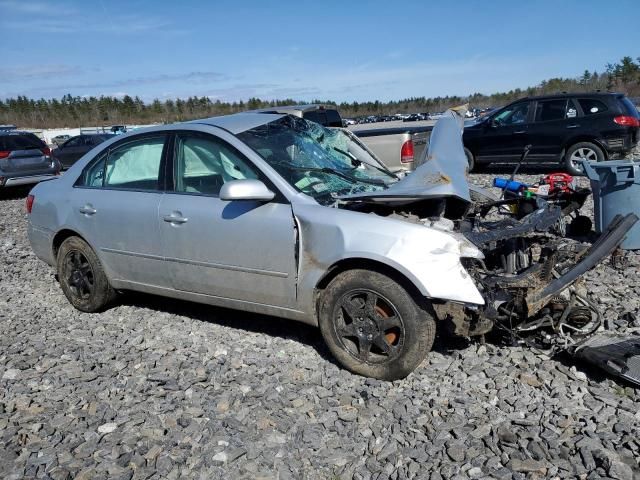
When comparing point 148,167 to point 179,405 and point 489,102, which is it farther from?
point 489,102

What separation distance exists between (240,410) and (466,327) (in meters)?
1.47

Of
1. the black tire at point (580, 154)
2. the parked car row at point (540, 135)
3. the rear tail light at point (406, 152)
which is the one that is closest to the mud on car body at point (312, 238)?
the rear tail light at point (406, 152)

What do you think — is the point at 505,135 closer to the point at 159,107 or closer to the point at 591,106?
the point at 591,106

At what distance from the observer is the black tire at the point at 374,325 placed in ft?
11.0

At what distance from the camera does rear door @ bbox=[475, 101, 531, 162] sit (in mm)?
12750

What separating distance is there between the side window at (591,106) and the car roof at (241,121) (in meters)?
9.42

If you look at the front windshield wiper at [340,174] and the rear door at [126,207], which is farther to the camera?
the rear door at [126,207]

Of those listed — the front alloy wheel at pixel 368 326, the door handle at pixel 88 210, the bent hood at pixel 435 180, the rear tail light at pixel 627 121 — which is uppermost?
the rear tail light at pixel 627 121

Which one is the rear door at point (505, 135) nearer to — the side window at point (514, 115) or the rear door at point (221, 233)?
the side window at point (514, 115)

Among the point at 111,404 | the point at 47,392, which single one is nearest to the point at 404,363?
the point at 111,404

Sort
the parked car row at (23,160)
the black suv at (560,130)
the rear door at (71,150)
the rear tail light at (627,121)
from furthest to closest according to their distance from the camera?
1. the rear door at (71,150)
2. the parked car row at (23,160)
3. the black suv at (560,130)
4. the rear tail light at (627,121)

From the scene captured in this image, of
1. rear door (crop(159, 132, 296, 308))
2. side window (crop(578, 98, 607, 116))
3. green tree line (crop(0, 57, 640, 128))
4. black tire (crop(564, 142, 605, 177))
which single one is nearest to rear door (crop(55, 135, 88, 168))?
black tire (crop(564, 142, 605, 177))

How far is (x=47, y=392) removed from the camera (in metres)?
3.73

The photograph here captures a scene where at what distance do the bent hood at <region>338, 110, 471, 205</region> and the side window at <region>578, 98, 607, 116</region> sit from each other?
826cm
